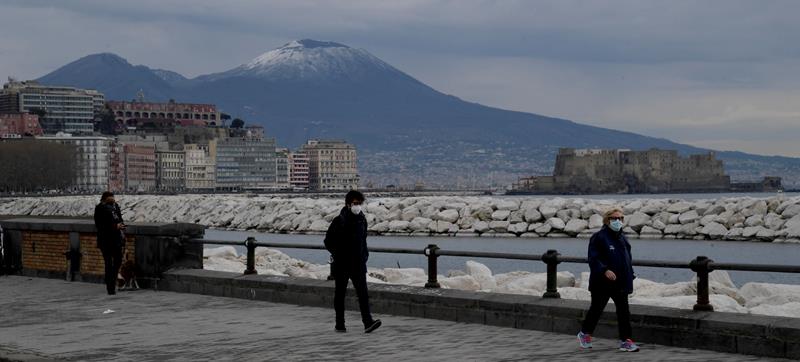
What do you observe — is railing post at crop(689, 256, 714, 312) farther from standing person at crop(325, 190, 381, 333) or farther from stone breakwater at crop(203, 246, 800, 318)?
stone breakwater at crop(203, 246, 800, 318)

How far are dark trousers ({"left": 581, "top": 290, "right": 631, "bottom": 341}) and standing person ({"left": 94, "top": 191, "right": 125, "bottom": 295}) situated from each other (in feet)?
29.9

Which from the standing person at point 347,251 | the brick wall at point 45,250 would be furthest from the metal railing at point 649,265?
the brick wall at point 45,250

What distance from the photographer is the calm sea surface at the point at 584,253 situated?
40.5 m

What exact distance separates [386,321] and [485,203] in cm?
5716

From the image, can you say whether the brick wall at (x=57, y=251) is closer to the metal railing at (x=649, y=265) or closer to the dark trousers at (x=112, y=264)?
the dark trousers at (x=112, y=264)

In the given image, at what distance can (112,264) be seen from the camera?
1928 centimetres

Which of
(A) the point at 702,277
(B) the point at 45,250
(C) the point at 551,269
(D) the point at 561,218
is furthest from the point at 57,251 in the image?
(D) the point at 561,218

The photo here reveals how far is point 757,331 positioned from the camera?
11531mm

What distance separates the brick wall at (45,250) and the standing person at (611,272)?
12507mm

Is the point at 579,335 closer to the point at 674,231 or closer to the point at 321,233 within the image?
the point at 674,231

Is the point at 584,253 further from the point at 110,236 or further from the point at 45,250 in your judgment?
the point at 110,236

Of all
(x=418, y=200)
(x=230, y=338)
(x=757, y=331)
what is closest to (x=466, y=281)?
(x=230, y=338)

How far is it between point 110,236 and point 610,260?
378 inches

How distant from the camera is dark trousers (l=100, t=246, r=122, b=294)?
1919 cm
